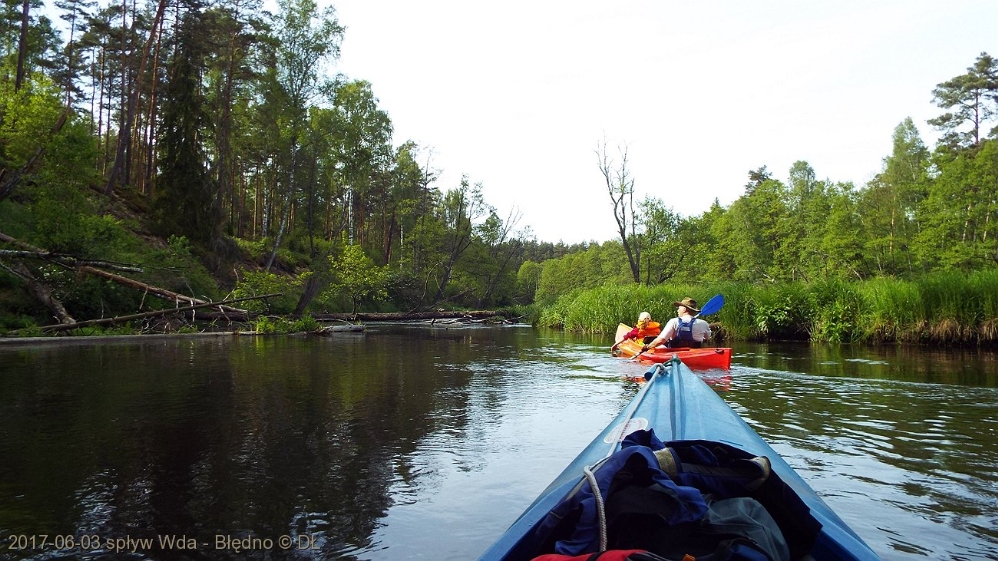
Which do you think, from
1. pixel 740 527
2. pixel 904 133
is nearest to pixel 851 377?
pixel 740 527

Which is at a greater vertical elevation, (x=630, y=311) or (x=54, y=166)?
(x=54, y=166)

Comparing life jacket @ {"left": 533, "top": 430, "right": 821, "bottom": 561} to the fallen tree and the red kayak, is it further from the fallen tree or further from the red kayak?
the fallen tree

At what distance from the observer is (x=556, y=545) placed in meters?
1.73

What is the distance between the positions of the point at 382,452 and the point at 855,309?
45.2ft

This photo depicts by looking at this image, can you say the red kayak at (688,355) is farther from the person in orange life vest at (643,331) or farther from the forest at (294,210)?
the forest at (294,210)

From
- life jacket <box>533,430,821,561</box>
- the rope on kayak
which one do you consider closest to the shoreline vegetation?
life jacket <box>533,430,821,561</box>

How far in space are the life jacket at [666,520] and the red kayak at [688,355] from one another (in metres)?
7.56

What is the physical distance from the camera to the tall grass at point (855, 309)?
476 inches

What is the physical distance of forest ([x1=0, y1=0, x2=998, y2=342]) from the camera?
14555mm

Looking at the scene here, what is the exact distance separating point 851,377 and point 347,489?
772 cm

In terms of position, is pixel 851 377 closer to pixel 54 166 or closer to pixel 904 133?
pixel 54 166

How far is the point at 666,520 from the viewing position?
1787 mm

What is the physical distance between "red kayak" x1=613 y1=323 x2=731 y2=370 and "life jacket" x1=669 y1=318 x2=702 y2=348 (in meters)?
0.22

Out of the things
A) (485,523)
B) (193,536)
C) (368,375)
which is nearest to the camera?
(193,536)
